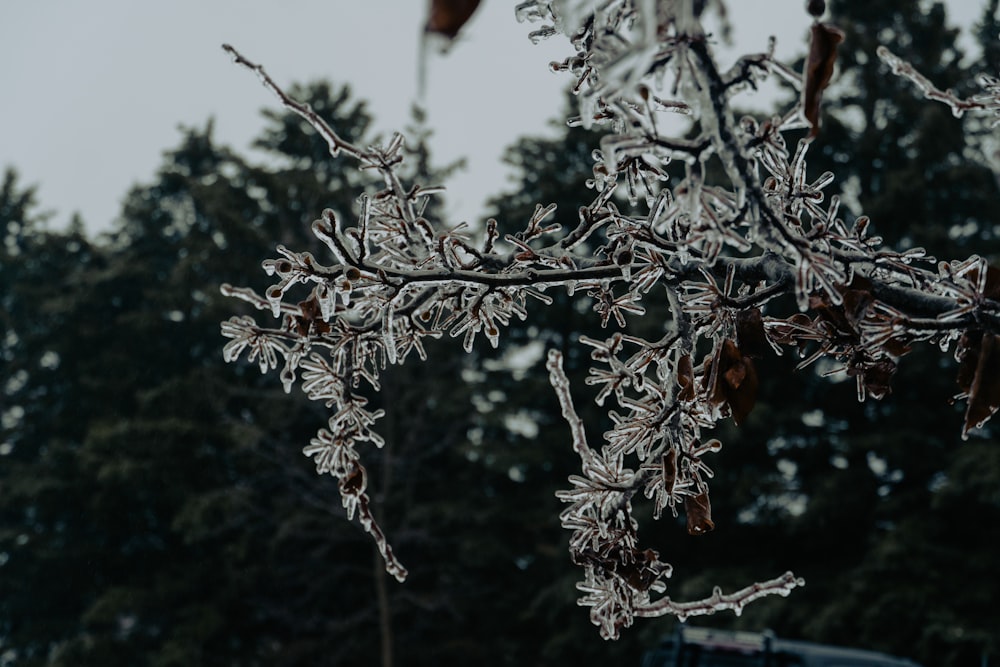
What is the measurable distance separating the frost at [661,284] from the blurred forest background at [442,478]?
9957mm

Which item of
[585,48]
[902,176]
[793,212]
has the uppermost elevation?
[902,176]

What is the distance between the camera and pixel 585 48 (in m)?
1.74

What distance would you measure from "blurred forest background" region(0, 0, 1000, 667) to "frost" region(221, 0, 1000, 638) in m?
9.96

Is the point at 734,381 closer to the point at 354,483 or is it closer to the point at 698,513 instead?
the point at 698,513

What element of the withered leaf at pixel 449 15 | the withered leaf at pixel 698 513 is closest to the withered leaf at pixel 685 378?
the withered leaf at pixel 698 513

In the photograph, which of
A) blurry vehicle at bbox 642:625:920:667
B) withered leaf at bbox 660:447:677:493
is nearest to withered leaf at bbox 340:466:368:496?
withered leaf at bbox 660:447:677:493

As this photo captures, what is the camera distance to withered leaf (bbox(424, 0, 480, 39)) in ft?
1.73

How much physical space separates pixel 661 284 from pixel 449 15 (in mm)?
1220

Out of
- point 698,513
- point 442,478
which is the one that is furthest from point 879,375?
point 442,478

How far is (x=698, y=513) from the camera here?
164cm

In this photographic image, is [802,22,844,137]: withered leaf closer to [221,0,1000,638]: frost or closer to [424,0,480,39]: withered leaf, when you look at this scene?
[221,0,1000,638]: frost

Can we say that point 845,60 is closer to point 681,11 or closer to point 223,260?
point 223,260

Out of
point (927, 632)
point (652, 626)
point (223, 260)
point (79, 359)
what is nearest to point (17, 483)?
point (79, 359)

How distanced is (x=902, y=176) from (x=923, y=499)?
4.88 meters
